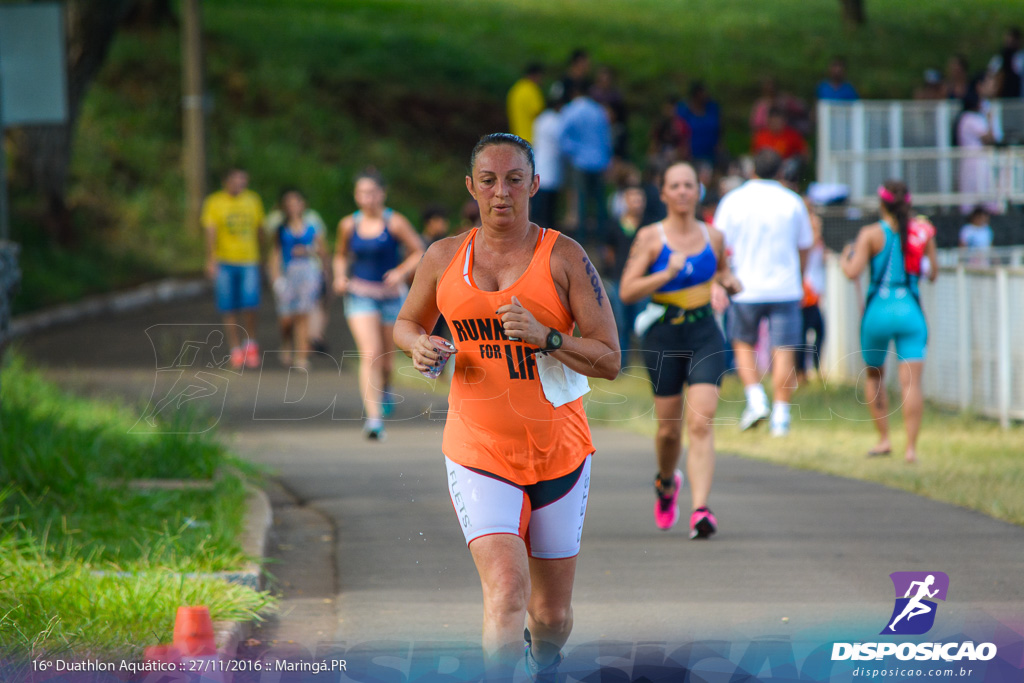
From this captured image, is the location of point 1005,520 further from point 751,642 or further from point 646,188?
point 646,188

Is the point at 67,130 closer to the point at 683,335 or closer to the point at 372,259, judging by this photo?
the point at 372,259

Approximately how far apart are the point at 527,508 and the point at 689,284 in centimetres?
338

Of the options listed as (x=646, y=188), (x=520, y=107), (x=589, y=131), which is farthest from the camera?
(x=520, y=107)

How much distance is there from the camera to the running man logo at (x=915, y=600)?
19.2ft

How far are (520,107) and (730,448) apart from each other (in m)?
8.51

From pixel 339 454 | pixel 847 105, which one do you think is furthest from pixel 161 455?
pixel 847 105

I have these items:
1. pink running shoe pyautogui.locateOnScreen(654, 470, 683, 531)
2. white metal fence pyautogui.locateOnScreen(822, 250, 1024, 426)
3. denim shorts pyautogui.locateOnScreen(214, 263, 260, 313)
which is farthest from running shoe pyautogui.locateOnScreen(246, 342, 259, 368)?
pink running shoe pyautogui.locateOnScreen(654, 470, 683, 531)

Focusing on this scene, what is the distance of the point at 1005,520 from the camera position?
26.2 feet

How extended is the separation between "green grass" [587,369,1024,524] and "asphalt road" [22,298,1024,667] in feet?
0.74

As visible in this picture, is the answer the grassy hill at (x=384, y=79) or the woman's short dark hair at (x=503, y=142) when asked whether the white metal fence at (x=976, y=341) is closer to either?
the woman's short dark hair at (x=503, y=142)

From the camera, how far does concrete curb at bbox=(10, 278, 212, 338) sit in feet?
58.9

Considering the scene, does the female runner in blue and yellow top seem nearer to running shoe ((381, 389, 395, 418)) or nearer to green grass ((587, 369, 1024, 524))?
green grass ((587, 369, 1024, 524))

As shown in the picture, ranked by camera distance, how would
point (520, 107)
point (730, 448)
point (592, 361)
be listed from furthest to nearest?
point (520, 107) < point (730, 448) < point (592, 361)

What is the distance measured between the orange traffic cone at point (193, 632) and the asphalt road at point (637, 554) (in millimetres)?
633
